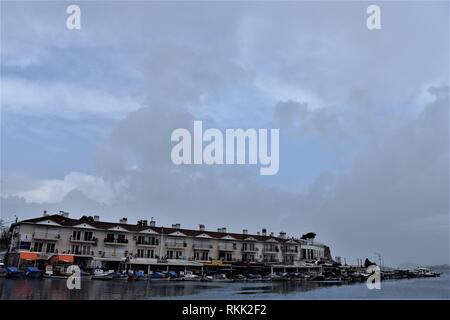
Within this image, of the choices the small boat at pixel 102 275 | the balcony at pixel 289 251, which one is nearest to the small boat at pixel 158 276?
the small boat at pixel 102 275

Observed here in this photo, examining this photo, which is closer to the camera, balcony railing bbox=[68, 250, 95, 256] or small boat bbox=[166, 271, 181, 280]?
small boat bbox=[166, 271, 181, 280]

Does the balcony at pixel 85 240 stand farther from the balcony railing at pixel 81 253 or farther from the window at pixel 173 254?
the window at pixel 173 254

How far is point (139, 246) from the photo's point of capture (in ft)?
224

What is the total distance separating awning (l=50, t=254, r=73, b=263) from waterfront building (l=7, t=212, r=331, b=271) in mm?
169

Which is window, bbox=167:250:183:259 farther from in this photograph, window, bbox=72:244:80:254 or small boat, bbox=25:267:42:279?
small boat, bbox=25:267:42:279

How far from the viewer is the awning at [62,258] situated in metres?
55.4

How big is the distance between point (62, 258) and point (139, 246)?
13.7m

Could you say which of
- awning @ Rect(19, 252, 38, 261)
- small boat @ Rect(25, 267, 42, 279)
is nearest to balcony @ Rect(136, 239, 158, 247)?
awning @ Rect(19, 252, 38, 261)

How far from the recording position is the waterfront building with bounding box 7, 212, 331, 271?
196 ft

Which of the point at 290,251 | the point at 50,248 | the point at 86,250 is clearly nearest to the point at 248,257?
the point at 290,251

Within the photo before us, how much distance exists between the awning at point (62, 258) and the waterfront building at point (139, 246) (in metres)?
0.17

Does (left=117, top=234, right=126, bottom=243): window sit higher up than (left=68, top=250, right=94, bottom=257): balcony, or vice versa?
(left=117, top=234, right=126, bottom=243): window

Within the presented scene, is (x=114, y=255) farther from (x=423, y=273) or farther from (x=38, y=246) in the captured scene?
(x=423, y=273)

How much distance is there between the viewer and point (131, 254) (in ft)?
220
